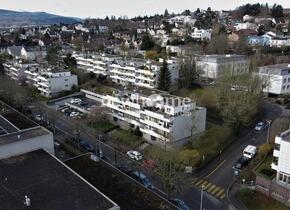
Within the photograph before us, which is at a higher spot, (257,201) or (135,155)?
(135,155)

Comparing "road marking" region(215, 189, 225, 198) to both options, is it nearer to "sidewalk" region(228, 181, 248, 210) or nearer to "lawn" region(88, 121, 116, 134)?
"sidewalk" region(228, 181, 248, 210)

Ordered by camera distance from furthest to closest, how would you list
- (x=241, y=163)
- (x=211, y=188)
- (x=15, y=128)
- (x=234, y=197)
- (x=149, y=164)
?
1. (x=15, y=128)
2. (x=149, y=164)
3. (x=241, y=163)
4. (x=211, y=188)
5. (x=234, y=197)

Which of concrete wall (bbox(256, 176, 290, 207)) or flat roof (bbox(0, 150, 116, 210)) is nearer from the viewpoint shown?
flat roof (bbox(0, 150, 116, 210))

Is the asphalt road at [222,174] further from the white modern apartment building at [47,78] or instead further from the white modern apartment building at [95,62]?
the white modern apartment building at [47,78]

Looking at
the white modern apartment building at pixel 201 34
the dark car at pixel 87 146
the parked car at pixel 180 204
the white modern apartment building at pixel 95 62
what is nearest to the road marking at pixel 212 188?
the parked car at pixel 180 204

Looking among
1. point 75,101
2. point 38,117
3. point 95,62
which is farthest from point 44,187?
point 95,62

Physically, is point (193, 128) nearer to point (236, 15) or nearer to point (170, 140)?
point (170, 140)

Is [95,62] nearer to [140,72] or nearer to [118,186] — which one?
[140,72]

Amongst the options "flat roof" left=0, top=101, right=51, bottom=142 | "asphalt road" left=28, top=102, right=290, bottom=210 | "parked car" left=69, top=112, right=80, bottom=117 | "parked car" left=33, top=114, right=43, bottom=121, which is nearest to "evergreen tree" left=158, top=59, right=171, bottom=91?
"parked car" left=69, top=112, right=80, bottom=117

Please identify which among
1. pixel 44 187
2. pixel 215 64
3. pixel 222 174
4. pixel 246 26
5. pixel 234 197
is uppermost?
pixel 246 26
